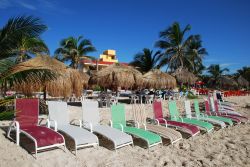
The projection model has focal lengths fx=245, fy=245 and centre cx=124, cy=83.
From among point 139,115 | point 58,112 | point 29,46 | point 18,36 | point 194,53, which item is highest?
point 194,53

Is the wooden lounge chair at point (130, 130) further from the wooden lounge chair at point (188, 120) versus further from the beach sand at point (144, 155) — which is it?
the wooden lounge chair at point (188, 120)

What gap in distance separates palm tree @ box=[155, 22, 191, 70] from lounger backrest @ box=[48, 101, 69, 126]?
23.2m

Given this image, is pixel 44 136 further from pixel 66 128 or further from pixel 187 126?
pixel 187 126

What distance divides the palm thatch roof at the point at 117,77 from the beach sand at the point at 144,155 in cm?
790

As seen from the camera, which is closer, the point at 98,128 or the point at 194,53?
the point at 98,128

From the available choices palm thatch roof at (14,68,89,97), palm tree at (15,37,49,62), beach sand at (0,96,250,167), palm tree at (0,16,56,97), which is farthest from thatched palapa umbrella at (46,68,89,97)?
beach sand at (0,96,250,167)

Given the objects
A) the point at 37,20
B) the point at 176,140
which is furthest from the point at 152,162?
the point at 37,20

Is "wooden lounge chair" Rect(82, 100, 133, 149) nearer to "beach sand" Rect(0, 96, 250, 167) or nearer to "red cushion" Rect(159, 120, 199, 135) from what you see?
"beach sand" Rect(0, 96, 250, 167)

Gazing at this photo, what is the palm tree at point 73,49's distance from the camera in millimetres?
28794

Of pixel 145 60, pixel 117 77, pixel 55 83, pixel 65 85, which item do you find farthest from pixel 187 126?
pixel 145 60

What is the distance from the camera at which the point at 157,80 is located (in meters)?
17.1

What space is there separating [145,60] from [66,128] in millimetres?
22127

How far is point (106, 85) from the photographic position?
572 inches

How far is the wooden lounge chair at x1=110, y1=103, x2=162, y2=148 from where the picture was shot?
18.5 feet
